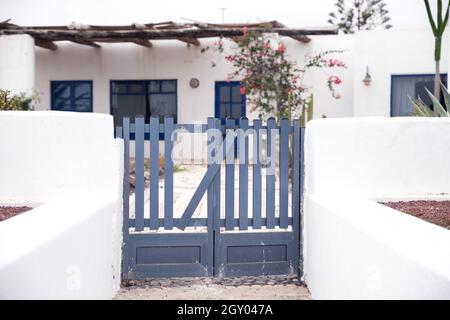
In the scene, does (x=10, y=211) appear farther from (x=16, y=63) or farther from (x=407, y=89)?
(x=407, y=89)

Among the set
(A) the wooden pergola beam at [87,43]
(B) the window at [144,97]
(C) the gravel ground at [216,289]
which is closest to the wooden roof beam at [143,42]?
(B) the window at [144,97]

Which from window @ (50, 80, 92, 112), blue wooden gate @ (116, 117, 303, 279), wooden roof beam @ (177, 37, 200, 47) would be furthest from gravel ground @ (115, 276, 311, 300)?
window @ (50, 80, 92, 112)

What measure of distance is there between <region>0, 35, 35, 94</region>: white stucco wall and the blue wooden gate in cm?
875

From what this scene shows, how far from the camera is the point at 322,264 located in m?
3.88

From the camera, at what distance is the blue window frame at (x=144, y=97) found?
550 inches

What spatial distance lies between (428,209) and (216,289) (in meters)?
1.90

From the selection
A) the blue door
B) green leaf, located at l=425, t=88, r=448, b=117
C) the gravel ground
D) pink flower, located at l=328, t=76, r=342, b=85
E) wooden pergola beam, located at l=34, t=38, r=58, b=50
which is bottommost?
the gravel ground

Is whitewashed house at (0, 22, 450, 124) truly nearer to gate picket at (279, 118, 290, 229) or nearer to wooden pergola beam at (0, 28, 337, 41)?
wooden pergola beam at (0, 28, 337, 41)

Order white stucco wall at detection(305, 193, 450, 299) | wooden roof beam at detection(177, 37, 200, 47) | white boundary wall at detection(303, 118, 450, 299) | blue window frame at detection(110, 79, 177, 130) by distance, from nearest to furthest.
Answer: white stucco wall at detection(305, 193, 450, 299), white boundary wall at detection(303, 118, 450, 299), wooden roof beam at detection(177, 37, 200, 47), blue window frame at detection(110, 79, 177, 130)

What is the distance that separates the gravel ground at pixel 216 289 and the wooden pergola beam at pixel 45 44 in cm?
Result: 1001

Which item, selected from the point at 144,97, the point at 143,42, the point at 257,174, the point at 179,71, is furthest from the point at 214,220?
the point at 144,97

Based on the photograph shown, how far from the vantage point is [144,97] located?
1418 cm

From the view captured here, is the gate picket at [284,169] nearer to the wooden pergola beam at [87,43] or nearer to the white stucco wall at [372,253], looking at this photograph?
the white stucco wall at [372,253]

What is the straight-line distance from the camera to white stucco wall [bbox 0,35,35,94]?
1216 cm
